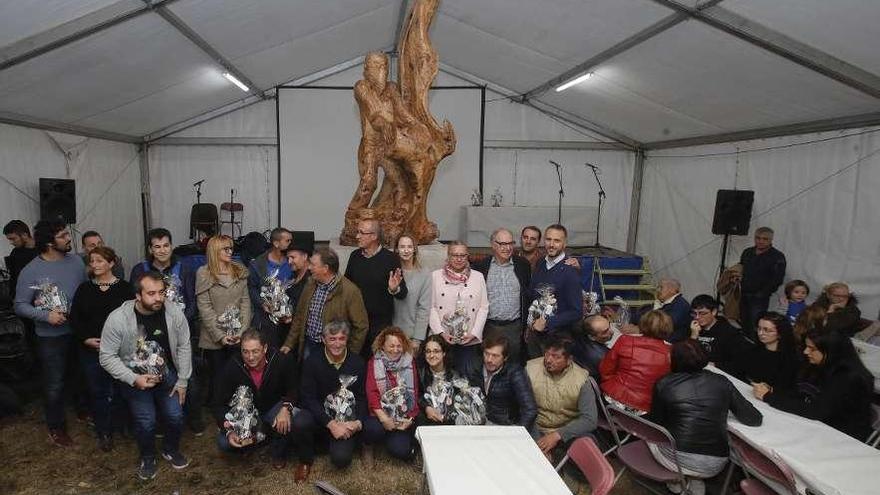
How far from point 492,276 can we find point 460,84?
741 cm

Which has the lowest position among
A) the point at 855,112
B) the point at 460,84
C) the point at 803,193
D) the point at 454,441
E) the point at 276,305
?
the point at 454,441

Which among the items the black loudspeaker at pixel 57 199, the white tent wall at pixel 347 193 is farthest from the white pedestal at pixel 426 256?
the white tent wall at pixel 347 193

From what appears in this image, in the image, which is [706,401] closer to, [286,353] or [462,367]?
[462,367]

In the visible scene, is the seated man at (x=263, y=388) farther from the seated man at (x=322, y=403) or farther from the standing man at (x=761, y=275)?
the standing man at (x=761, y=275)

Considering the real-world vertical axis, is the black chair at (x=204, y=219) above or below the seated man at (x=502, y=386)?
above

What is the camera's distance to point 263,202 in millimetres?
10477

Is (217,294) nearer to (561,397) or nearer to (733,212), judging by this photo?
(561,397)

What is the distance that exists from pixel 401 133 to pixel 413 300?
2064mm

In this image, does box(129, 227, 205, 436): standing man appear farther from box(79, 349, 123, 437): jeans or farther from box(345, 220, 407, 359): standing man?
box(345, 220, 407, 359): standing man

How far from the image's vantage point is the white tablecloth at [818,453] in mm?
2307

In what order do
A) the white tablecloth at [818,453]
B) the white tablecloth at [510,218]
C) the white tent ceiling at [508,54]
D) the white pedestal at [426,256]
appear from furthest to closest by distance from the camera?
the white tablecloth at [510,218] < the white pedestal at [426,256] < the white tent ceiling at [508,54] < the white tablecloth at [818,453]

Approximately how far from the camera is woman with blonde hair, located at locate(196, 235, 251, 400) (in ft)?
12.3

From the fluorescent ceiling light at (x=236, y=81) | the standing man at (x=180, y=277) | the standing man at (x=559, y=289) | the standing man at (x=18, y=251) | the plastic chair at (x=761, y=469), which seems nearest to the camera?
the plastic chair at (x=761, y=469)

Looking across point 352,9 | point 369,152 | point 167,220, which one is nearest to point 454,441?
point 369,152
